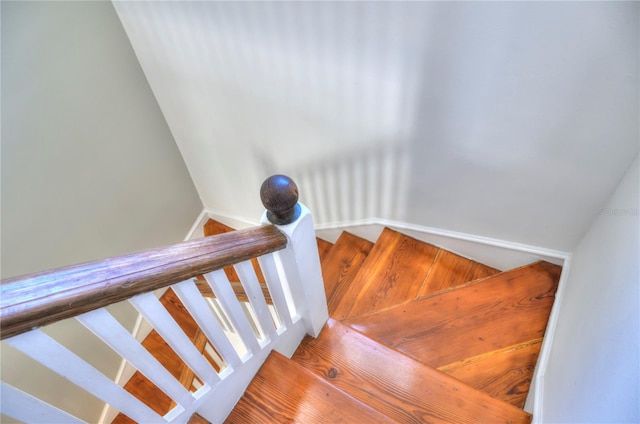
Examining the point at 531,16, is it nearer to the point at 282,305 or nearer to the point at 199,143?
the point at 282,305

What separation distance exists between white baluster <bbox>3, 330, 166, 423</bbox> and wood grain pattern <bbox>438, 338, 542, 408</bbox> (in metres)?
1.15

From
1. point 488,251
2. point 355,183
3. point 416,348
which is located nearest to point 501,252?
point 488,251

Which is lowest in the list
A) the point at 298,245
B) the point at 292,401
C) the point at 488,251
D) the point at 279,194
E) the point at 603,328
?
the point at 488,251

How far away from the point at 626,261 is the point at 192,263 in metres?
1.02

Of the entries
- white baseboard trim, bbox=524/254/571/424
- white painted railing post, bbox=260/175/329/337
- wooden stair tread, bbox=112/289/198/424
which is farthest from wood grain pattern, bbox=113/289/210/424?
white baseboard trim, bbox=524/254/571/424

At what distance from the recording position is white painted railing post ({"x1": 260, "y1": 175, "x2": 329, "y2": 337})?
813mm

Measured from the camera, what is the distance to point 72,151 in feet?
5.75

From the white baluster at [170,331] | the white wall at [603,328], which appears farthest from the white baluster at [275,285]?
the white wall at [603,328]

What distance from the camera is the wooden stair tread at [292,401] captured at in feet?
3.81

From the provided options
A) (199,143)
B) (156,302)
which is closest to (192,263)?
(156,302)

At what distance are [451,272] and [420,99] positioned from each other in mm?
907

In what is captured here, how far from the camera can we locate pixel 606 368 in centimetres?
83

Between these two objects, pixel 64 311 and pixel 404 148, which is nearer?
pixel 64 311

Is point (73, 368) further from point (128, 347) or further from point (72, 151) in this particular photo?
point (72, 151)
